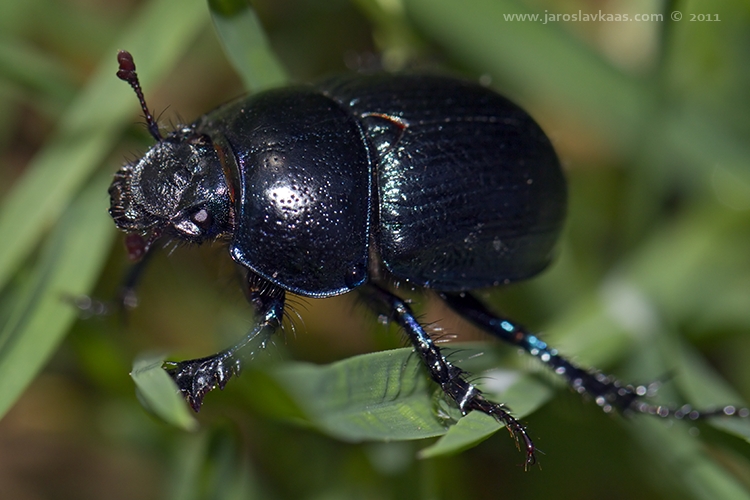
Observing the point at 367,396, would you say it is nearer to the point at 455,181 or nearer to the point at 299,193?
the point at 299,193

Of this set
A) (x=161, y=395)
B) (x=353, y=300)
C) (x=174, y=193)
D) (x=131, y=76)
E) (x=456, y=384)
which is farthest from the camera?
(x=353, y=300)

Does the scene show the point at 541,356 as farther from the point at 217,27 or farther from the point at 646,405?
the point at 217,27

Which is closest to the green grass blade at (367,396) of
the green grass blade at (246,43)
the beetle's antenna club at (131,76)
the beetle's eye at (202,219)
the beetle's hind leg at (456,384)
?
the beetle's hind leg at (456,384)

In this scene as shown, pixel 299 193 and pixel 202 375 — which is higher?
pixel 299 193

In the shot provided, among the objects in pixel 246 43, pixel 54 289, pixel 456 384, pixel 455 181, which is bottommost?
pixel 456 384

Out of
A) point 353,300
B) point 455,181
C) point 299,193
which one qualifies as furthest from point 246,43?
point 353,300

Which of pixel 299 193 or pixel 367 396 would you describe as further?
pixel 299 193

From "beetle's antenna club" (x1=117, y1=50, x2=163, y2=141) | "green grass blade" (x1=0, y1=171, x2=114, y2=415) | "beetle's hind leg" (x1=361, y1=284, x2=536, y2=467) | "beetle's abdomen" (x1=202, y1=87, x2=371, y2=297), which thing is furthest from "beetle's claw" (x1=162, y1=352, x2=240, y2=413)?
Answer: "beetle's antenna club" (x1=117, y1=50, x2=163, y2=141)

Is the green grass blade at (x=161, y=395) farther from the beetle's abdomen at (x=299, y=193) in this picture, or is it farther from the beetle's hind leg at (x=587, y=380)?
the beetle's hind leg at (x=587, y=380)
